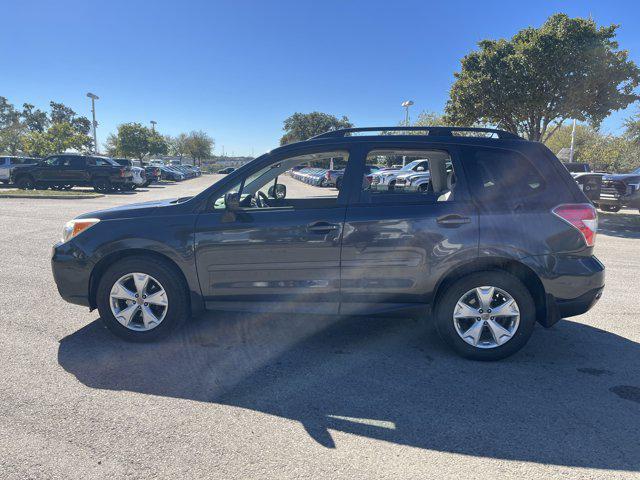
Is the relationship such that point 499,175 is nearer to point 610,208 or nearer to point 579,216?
point 579,216

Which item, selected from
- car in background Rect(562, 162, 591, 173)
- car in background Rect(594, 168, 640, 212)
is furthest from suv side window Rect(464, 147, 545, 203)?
car in background Rect(562, 162, 591, 173)

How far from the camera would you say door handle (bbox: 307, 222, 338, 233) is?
3.56 m

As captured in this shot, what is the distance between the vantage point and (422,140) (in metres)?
3.81

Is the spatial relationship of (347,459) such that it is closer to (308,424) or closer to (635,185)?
(308,424)

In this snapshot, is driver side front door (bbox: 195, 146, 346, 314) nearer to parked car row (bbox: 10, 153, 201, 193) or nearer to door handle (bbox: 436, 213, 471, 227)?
door handle (bbox: 436, 213, 471, 227)

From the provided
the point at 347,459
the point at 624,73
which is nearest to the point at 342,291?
the point at 347,459

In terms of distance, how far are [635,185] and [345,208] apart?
15308 millimetres

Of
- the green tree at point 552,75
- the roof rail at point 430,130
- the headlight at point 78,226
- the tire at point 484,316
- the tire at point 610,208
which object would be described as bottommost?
the tire at point 484,316

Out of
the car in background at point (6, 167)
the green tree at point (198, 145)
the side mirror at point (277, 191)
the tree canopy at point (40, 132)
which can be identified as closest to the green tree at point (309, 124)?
the green tree at point (198, 145)

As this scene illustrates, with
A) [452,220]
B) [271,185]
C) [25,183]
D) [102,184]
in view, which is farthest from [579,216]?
[25,183]

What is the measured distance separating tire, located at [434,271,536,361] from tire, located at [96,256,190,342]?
229cm

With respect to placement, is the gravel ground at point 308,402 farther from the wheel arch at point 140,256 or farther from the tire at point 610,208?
the tire at point 610,208

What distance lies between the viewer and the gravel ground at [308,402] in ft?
7.86

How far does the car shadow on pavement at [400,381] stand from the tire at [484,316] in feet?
0.42
